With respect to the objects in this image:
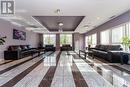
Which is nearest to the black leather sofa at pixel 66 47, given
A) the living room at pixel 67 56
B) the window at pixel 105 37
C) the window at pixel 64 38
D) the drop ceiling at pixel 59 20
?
the window at pixel 64 38

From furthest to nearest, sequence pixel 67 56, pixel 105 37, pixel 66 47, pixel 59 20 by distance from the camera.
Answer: pixel 66 47 → pixel 105 37 → pixel 67 56 → pixel 59 20

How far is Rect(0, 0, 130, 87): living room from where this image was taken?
4457mm

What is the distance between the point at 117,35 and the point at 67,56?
150 inches

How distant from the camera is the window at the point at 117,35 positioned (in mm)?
9680

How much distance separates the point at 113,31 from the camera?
10.8 m

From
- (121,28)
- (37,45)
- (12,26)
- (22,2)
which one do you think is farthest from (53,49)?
(22,2)

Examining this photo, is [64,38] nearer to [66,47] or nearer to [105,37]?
[66,47]

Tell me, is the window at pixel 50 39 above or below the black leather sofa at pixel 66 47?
above

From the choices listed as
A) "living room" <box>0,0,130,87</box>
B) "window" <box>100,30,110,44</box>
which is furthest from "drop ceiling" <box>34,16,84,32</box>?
"window" <box>100,30,110,44</box>

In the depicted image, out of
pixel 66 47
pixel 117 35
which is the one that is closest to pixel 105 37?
pixel 117 35

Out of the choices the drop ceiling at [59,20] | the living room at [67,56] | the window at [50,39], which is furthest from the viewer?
the window at [50,39]

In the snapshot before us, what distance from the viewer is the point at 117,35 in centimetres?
1012

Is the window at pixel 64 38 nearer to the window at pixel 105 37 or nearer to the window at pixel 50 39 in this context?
the window at pixel 50 39

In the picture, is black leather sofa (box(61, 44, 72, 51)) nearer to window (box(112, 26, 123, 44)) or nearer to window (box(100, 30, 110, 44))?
window (box(100, 30, 110, 44))
